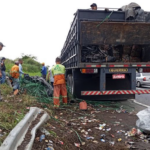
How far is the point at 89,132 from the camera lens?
155 inches

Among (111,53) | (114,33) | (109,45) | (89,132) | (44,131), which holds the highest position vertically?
(114,33)

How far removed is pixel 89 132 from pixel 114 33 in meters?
3.07

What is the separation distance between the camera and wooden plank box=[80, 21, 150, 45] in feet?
18.6

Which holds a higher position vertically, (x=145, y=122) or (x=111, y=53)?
(x=111, y=53)

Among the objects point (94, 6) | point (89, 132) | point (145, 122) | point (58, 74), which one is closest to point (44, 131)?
point (89, 132)

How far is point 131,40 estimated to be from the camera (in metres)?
5.96

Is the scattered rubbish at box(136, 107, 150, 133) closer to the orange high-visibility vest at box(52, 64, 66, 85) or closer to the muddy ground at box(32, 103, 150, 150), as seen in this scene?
the muddy ground at box(32, 103, 150, 150)

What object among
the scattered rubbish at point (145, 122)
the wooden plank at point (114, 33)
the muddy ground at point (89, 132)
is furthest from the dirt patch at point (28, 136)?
the wooden plank at point (114, 33)

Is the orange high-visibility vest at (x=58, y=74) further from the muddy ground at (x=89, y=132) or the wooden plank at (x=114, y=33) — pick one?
the wooden plank at (x=114, y=33)

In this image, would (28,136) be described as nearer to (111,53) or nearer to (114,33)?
(114,33)

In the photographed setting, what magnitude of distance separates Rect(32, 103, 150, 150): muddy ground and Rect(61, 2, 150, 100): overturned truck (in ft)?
2.88

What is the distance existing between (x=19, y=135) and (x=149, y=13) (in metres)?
5.48

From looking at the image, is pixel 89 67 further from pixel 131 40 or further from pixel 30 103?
pixel 30 103

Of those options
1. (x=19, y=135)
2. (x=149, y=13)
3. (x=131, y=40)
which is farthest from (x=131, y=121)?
(x=149, y=13)
